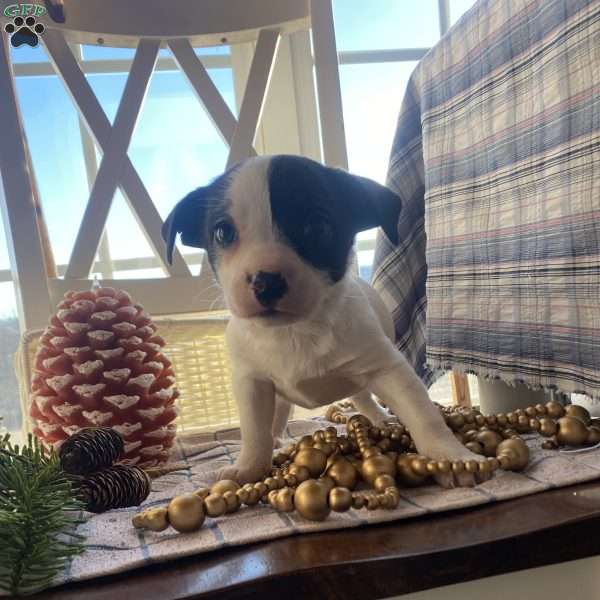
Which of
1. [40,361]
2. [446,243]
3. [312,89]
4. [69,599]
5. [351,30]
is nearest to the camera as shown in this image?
[69,599]

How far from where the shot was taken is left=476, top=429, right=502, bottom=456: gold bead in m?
0.62

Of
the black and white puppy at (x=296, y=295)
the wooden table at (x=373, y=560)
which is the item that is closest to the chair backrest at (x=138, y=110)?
the black and white puppy at (x=296, y=295)

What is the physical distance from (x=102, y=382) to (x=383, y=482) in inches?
16.1

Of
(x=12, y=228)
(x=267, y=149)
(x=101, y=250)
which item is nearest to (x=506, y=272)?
(x=12, y=228)

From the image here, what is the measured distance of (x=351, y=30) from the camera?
1.73 meters

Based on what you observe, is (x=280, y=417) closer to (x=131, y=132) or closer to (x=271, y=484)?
(x=271, y=484)

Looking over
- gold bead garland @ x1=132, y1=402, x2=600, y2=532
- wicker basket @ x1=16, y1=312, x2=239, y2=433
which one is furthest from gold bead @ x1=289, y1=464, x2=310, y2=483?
wicker basket @ x1=16, y1=312, x2=239, y2=433

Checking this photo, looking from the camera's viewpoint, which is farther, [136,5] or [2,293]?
[2,293]

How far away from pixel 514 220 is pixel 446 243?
157 mm

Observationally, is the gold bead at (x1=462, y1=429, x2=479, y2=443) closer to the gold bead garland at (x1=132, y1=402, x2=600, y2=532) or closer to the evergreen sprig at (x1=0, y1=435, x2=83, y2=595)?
the gold bead garland at (x1=132, y1=402, x2=600, y2=532)

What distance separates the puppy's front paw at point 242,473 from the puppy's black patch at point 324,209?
0.76ft

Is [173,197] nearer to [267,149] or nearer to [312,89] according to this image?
[267,149]

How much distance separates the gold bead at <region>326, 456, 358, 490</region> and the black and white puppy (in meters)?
0.10

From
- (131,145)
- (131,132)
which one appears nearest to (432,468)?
(131,132)
